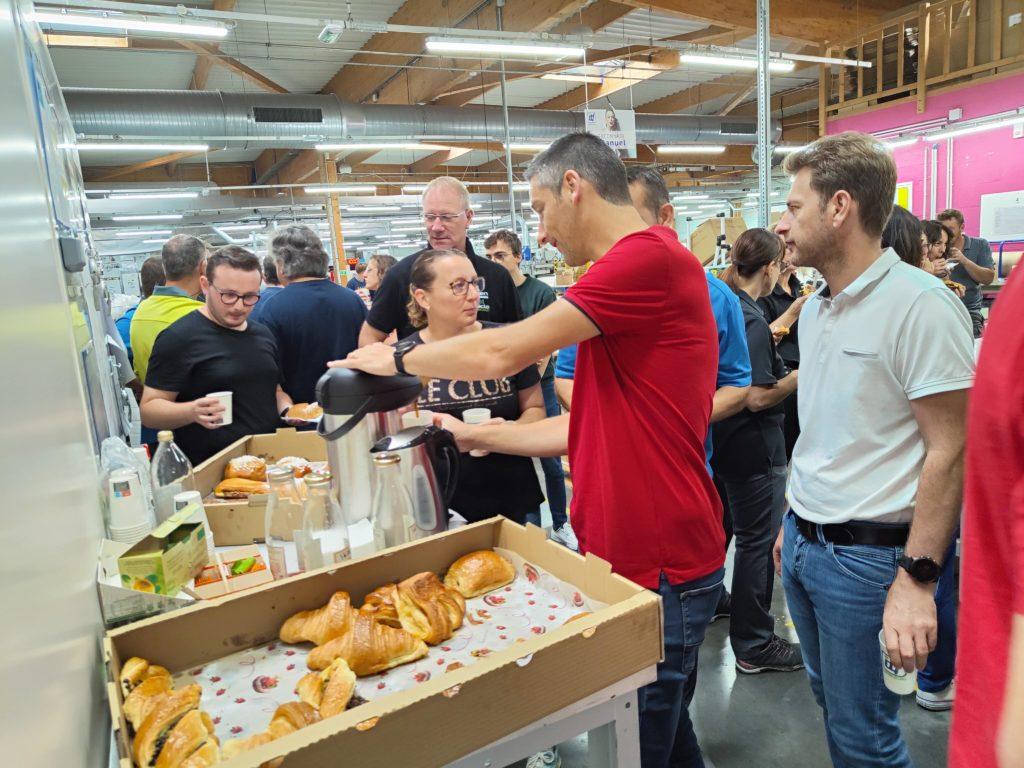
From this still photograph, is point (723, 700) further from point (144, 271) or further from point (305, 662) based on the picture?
point (144, 271)

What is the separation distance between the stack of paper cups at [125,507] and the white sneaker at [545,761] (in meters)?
1.47

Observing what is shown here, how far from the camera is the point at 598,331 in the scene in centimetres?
140

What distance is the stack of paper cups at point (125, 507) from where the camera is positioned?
1.56 m

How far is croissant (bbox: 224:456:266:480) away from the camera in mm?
2178

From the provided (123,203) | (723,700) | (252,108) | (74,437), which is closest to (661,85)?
(252,108)

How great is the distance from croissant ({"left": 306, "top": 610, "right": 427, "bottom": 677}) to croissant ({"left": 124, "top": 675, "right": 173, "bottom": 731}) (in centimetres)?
23

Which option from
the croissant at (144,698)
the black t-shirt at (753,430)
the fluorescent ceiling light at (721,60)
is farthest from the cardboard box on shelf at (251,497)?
the fluorescent ceiling light at (721,60)

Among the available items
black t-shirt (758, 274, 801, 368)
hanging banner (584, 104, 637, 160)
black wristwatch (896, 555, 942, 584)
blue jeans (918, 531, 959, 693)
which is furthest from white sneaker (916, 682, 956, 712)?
hanging banner (584, 104, 637, 160)

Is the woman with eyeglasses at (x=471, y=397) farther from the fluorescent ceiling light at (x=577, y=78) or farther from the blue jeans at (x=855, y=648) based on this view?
the fluorescent ceiling light at (x=577, y=78)

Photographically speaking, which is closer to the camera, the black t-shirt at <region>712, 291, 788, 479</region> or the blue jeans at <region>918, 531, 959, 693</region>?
the blue jeans at <region>918, 531, 959, 693</region>

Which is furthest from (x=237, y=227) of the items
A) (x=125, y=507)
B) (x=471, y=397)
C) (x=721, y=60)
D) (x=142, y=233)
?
(x=125, y=507)

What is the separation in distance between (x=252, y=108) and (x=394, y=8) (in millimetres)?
2170

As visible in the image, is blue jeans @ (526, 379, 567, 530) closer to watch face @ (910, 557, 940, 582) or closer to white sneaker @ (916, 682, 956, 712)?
white sneaker @ (916, 682, 956, 712)

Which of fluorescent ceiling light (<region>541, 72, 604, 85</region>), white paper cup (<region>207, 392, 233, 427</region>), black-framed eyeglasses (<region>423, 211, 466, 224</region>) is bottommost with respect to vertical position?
white paper cup (<region>207, 392, 233, 427</region>)
